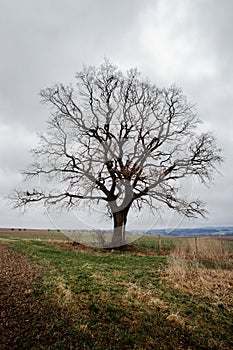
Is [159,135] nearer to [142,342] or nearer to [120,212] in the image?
[120,212]

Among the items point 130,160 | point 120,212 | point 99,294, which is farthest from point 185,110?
point 99,294

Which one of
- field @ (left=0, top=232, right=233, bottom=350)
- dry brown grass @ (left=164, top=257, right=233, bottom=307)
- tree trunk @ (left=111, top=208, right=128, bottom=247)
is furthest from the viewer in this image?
tree trunk @ (left=111, top=208, right=128, bottom=247)

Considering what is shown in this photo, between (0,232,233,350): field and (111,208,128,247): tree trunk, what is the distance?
948 cm

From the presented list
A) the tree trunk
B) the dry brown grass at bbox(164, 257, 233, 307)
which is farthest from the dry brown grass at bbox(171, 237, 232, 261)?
the tree trunk

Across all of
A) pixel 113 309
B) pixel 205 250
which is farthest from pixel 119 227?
pixel 113 309

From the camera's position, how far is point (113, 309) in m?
6.22

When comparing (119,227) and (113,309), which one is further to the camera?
(119,227)

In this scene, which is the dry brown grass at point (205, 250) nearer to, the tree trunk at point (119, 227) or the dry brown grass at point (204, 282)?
the dry brown grass at point (204, 282)

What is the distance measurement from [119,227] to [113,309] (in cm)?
1361

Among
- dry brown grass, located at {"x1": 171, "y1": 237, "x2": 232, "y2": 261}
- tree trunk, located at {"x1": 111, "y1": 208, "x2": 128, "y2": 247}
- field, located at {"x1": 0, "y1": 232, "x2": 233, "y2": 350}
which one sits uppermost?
tree trunk, located at {"x1": 111, "y1": 208, "x2": 128, "y2": 247}

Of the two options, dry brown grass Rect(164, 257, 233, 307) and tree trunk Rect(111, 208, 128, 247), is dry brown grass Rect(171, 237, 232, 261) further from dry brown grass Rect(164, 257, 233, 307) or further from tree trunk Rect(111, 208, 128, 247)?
tree trunk Rect(111, 208, 128, 247)

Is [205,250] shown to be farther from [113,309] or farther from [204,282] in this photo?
[113,309]

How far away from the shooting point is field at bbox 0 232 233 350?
5035mm

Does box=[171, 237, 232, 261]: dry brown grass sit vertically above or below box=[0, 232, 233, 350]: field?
above
